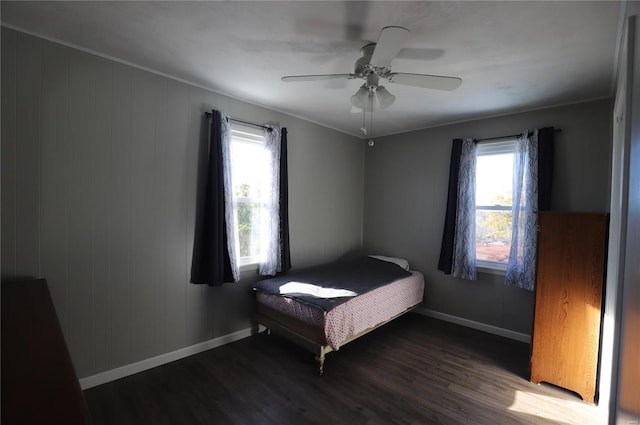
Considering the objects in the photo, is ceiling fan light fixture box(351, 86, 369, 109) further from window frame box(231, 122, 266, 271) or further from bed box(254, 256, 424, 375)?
bed box(254, 256, 424, 375)

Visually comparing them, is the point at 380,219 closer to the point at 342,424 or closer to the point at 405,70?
the point at 405,70

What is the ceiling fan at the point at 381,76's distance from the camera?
158 cm

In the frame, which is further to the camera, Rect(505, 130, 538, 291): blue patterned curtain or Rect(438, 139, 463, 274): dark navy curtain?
Rect(438, 139, 463, 274): dark navy curtain

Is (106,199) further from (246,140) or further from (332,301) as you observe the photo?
(332,301)

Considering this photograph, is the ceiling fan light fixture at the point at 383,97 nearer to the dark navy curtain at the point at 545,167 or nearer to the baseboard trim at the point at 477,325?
the dark navy curtain at the point at 545,167

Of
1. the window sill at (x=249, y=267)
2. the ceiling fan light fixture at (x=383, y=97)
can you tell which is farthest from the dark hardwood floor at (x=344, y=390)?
the ceiling fan light fixture at (x=383, y=97)

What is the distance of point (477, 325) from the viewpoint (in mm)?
3543

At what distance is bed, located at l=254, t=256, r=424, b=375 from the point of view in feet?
8.18

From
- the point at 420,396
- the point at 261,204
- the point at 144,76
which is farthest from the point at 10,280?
the point at 420,396

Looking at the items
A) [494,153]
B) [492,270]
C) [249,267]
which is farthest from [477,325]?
[249,267]

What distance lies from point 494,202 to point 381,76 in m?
2.29

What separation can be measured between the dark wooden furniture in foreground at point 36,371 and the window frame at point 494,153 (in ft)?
12.3

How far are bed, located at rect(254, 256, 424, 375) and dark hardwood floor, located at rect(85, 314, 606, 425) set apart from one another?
257 millimetres

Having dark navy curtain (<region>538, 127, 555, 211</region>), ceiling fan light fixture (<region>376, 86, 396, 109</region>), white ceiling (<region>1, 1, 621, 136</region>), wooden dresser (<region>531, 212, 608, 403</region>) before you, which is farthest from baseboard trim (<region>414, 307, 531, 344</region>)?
ceiling fan light fixture (<region>376, 86, 396, 109</region>)
